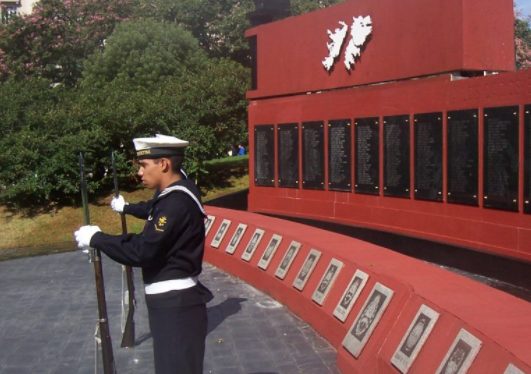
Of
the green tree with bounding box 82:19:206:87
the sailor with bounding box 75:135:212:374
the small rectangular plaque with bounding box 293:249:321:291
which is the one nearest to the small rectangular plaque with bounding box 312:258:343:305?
the small rectangular plaque with bounding box 293:249:321:291

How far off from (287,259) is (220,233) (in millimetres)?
2322

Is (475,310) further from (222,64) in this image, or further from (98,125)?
(222,64)

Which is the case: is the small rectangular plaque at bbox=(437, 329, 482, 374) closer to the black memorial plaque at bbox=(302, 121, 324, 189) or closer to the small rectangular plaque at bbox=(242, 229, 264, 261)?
the small rectangular plaque at bbox=(242, 229, 264, 261)

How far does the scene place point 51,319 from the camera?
689 cm

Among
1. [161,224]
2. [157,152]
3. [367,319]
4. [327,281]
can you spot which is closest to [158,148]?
[157,152]

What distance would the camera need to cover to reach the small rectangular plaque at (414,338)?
12.7 feet

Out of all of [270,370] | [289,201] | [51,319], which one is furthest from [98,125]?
[270,370]

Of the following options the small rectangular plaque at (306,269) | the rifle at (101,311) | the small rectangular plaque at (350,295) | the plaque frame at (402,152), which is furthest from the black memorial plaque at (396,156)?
the rifle at (101,311)

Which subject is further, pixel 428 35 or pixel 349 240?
pixel 428 35

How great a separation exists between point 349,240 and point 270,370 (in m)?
2.13

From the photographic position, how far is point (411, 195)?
8.16 meters

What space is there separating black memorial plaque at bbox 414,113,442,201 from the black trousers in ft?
15.8

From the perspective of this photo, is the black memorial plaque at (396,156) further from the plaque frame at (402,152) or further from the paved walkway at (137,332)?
the paved walkway at (137,332)

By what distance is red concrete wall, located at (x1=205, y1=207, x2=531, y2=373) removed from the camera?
3.42m
